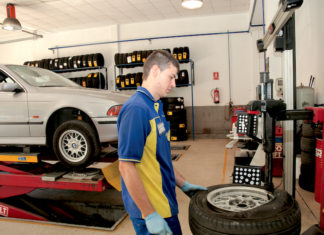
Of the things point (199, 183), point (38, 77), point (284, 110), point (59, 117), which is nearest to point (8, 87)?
point (38, 77)

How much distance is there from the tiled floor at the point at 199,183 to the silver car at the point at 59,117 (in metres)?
0.76

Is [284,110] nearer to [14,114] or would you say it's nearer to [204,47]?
[14,114]

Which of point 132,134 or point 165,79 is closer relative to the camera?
point 132,134

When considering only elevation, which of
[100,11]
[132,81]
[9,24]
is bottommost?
[132,81]

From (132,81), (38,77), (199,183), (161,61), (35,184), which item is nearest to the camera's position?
(161,61)

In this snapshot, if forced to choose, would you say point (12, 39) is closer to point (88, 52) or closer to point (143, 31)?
point (88, 52)

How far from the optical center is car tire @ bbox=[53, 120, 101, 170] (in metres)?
2.83

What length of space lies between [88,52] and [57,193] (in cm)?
659

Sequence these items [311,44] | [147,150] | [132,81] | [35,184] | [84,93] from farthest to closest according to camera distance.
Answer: [132,81], [311,44], [84,93], [35,184], [147,150]

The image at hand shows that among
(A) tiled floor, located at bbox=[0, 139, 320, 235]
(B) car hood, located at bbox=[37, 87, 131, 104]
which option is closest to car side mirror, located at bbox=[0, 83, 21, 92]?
(B) car hood, located at bbox=[37, 87, 131, 104]

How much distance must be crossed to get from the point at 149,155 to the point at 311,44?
3.78m

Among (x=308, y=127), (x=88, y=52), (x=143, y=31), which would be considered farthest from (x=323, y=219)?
(x=88, y=52)

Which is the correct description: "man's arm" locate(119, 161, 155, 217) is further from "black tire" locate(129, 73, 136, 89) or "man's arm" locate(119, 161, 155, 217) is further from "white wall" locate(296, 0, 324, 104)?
"black tire" locate(129, 73, 136, 89)

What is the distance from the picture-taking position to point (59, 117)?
10.6 ft
